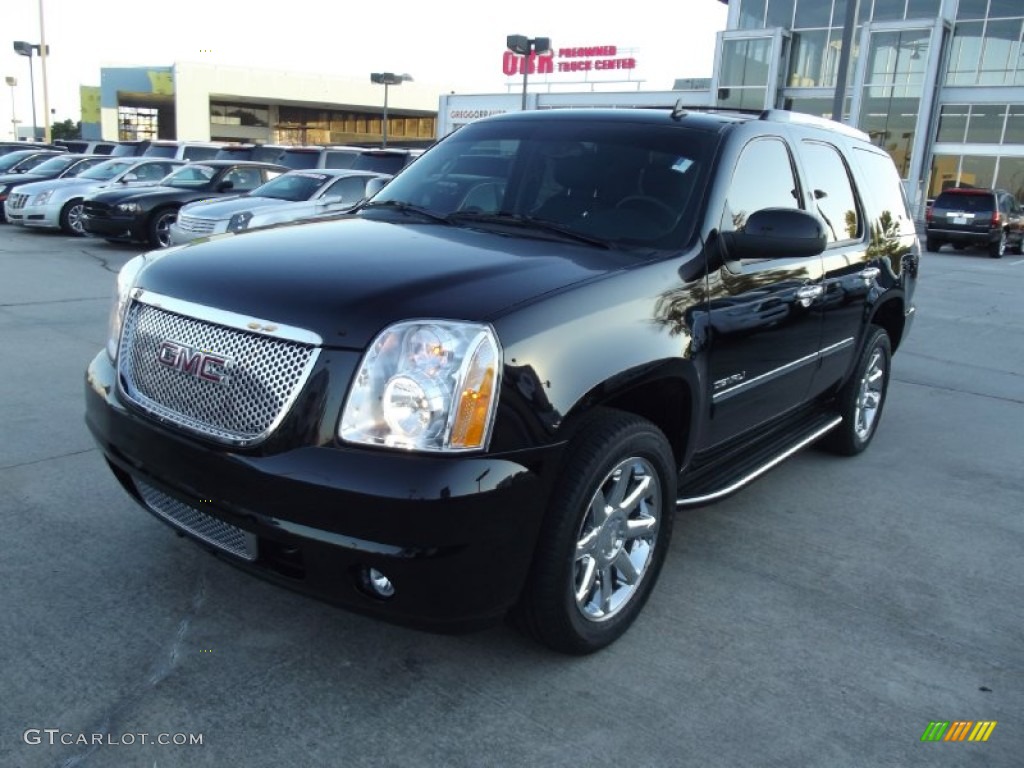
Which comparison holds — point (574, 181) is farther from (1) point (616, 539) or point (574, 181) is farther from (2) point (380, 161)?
(2) point (380, 161)

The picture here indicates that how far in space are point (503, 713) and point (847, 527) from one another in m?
2.34

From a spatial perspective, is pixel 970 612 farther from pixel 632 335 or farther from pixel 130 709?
pixel 130 709

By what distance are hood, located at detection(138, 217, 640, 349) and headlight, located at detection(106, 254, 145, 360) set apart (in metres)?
0.12

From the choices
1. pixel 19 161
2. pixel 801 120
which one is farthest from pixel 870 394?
pixel 19 161

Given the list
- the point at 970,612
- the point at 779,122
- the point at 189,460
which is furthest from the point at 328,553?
the point at 779,122

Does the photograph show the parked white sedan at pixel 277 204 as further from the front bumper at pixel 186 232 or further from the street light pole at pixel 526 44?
the street light pole at pixel 526 44

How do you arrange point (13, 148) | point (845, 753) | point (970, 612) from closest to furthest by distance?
point (845, 753) < point (970, 612) < point (13, 148)

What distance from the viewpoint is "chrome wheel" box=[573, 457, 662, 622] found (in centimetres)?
287

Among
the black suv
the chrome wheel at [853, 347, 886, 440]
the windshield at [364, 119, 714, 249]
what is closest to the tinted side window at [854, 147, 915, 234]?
the chrome wheel at [853, 347, 886, 440]

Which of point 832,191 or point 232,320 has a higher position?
point 832,191

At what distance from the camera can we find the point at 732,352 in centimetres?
351

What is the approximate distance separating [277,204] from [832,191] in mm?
8870

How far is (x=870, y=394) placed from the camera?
5.57 m

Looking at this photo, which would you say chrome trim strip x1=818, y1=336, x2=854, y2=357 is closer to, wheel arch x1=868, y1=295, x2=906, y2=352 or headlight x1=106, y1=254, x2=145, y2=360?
wheel arch x1=868, y1=295, x2=906, y2=352
